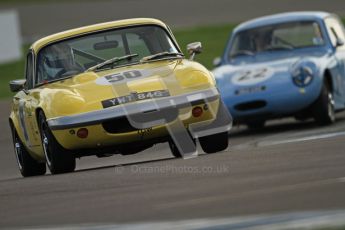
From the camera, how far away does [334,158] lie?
8453 mm

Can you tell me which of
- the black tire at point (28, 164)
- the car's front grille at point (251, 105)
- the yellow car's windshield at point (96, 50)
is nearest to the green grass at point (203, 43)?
the car's front grille at point (251, 105)

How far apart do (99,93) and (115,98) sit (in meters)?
0.21

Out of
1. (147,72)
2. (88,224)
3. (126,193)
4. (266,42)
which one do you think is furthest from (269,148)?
(266,42)

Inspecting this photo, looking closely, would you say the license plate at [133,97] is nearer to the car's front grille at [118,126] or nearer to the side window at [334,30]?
the car's front grille at [118,126]

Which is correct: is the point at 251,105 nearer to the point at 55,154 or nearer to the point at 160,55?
the point at 160,55

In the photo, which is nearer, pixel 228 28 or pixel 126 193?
pixel 126 193

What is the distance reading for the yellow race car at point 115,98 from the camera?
9578 mm

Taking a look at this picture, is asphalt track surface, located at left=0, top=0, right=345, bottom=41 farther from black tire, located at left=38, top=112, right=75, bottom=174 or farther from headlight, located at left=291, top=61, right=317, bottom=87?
black tire, located at left=38, top=112, right=75, bottom=174

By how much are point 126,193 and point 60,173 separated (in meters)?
2.41

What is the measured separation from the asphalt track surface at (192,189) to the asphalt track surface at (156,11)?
2160 centimetres

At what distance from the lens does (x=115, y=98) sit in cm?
959

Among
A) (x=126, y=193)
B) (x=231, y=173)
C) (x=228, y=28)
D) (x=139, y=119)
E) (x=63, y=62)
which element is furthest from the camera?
(x=228, y=28)

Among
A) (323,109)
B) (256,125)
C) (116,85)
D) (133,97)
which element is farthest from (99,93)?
(256,125)

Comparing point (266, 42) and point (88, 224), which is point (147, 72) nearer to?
point (88, 224)
